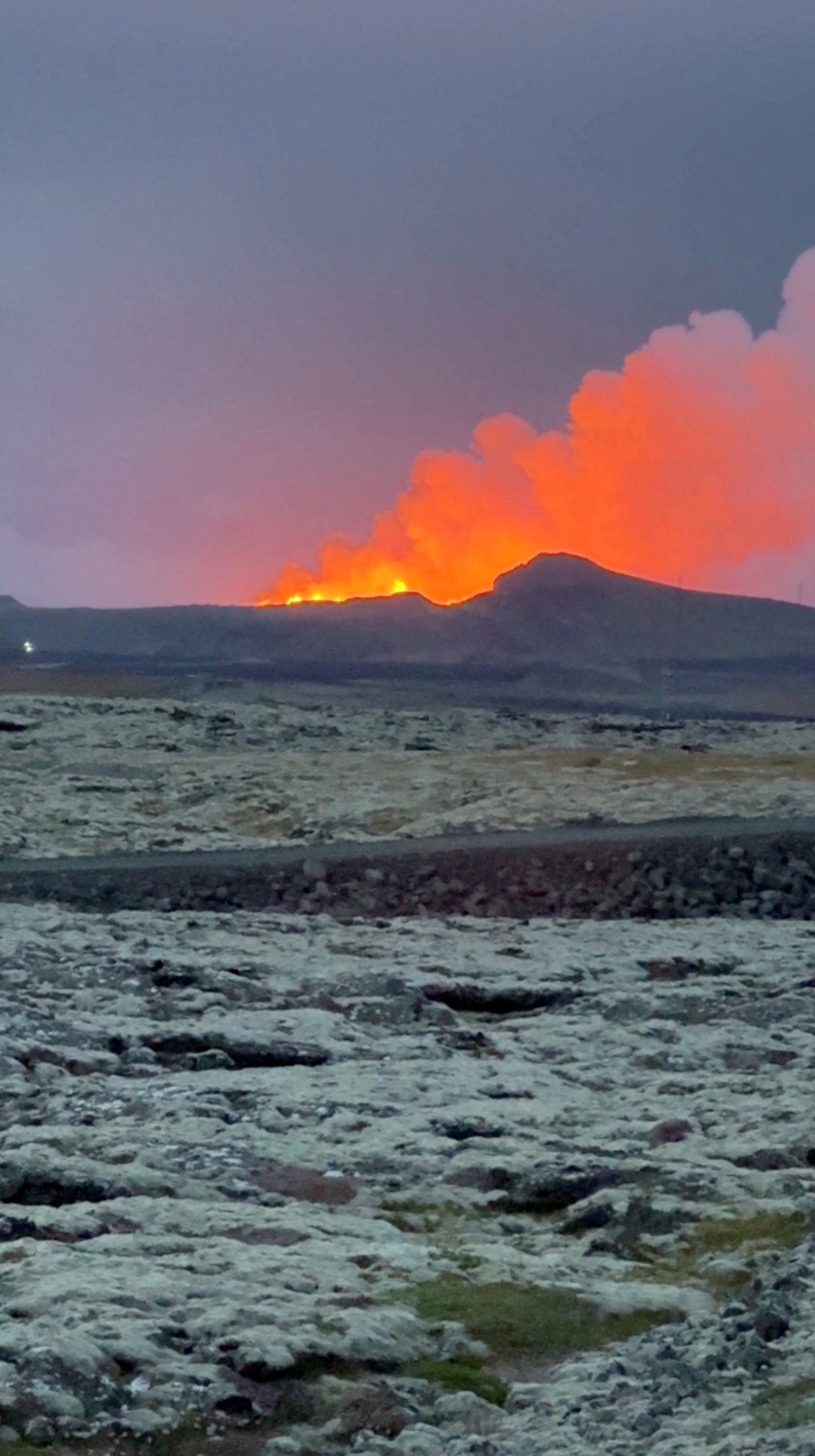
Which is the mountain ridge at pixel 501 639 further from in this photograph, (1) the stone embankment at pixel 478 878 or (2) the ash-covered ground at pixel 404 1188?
(2) the ash-covered ground at pixel 404 1188

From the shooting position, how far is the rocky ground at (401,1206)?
6.32 meters

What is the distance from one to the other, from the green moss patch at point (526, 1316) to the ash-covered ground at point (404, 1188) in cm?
2

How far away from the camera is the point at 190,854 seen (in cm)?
2816

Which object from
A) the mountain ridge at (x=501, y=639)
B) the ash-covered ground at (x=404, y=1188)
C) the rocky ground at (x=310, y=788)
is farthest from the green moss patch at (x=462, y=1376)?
the mountain ridge at (x=501, y=639)

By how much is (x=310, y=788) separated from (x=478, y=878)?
1151cm

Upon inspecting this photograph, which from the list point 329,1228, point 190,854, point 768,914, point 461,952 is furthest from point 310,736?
point 329,1228

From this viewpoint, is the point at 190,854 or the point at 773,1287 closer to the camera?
the point at 773,1287

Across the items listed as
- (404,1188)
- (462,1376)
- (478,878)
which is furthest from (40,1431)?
(478,878)

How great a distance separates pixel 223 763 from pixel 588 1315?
33.8 m

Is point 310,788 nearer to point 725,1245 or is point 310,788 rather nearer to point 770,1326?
point 725,1245

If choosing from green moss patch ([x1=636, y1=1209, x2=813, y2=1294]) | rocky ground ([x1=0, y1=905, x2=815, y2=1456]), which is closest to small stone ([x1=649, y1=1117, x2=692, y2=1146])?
rocky ground ([x1=0, y1=905, x2=815, y2=1456])

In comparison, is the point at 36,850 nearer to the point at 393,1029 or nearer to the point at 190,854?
the point at 190,854

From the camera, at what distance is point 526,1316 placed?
7430 millimetres

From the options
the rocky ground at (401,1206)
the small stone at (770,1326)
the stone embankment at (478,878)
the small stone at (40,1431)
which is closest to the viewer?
the small stone at (40,1431)
